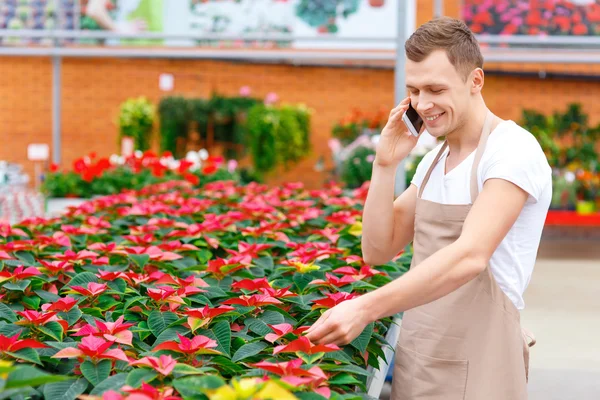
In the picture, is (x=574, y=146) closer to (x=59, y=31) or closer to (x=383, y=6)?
(x=383, y=6)

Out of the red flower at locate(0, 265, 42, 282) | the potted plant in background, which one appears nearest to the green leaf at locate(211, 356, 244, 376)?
the red flower at locate(0, 265, 42, 282)

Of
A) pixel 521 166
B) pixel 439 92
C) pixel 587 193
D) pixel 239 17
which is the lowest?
pixel 587 193

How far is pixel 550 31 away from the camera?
7.99 m

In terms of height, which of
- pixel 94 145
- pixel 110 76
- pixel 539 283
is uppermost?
pixel 110 76

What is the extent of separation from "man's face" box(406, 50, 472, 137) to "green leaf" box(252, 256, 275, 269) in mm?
843

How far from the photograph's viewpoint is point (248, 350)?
162 cm

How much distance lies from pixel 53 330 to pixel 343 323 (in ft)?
2.04

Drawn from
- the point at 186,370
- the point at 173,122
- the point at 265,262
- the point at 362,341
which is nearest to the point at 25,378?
the point at 186,370

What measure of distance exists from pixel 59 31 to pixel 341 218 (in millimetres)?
6161

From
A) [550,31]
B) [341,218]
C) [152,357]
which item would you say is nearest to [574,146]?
[550,31]

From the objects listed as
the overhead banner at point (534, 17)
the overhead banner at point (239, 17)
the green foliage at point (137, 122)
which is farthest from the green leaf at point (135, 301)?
the green foliage at point (137, 122)

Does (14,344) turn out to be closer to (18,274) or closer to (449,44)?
(18,274)

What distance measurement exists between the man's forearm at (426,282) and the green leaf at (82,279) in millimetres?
904

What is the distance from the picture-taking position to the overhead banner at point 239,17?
8.30m
